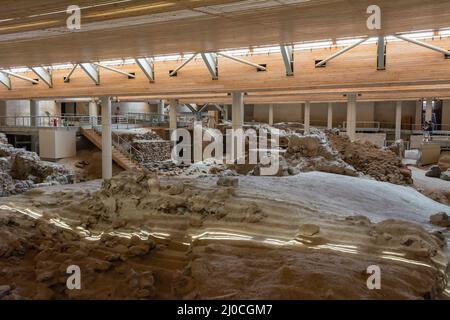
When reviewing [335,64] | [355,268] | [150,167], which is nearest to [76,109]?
[150,167]

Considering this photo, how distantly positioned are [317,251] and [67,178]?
44.3 feet

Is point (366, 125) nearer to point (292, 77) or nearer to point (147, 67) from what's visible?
point (292, 77)

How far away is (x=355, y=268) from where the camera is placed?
470 centimetres

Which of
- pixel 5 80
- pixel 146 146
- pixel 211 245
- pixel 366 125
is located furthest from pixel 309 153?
pixel 366 125

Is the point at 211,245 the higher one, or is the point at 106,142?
the point at 106,142

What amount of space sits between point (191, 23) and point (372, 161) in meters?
10.5

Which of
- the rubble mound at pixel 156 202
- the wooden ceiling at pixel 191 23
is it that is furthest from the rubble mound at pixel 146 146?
the rubble mound at pixel 156 202

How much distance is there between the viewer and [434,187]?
16.4 metres

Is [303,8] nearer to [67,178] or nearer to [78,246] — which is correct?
[78,246]

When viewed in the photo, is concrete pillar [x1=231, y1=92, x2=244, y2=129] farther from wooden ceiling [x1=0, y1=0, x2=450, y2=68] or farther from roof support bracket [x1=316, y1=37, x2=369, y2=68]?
wooden ceiling [x1=0, y1=0, x2=450, y2=68]

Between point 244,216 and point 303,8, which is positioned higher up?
point 303,8

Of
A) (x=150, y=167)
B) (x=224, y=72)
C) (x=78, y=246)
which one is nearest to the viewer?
(x=78, y=246)

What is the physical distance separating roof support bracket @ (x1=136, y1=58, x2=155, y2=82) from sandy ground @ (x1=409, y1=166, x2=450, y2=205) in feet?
39.2
